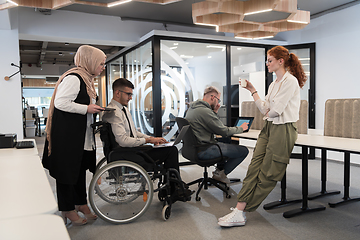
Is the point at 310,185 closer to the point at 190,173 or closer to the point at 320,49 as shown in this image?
the point at 190,173

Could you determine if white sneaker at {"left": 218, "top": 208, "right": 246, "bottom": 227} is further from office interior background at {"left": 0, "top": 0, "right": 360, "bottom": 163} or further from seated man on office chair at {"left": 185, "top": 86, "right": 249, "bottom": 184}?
office interior background at {"left": 0, "top": 0, "right": 360, "bottom": 163}

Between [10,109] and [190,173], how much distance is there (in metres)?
3.45

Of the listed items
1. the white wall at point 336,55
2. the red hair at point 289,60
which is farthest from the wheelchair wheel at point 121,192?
the white wall at point 336,55

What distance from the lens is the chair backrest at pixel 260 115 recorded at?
3730mm

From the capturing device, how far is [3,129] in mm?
5246

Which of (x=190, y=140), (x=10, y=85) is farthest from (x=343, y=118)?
(x=10, y=85)

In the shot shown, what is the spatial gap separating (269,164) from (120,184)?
1.29m

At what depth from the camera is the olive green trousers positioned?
2.44 metres

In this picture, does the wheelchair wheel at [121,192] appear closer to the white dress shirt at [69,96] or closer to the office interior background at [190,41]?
the white dress shirt at [69,96]

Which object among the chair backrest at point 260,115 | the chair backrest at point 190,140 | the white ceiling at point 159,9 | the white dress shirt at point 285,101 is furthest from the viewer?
the white ceiling at point 159,9

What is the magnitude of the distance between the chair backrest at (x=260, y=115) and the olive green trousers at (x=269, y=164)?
1.35 m

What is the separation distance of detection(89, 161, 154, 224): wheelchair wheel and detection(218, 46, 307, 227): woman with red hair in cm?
72

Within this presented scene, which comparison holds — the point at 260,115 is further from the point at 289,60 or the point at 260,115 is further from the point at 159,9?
the point at 159,9

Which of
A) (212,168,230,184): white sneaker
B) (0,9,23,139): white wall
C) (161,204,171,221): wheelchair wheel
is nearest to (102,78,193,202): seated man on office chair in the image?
(161,204,171,221): wheelchair wheel
